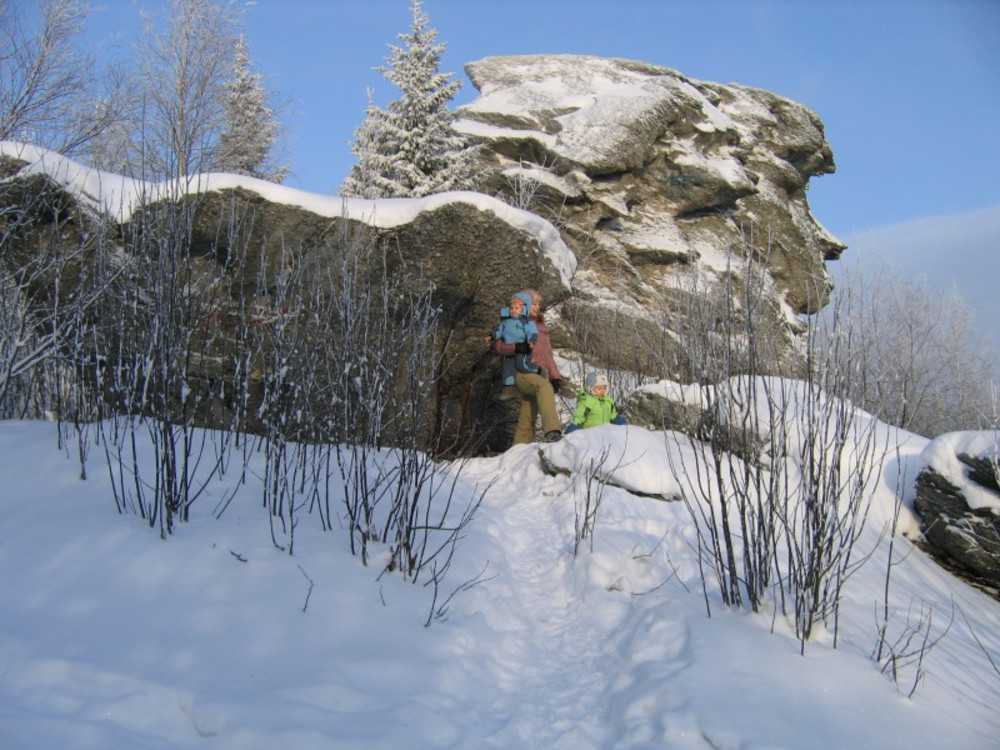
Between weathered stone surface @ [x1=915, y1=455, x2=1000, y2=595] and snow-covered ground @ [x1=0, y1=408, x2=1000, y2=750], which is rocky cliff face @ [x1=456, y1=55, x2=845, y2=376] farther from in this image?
snow-covered ground @ [x1=0, y1=408, x2=1000, y2=750]

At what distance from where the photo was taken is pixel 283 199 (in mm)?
5516

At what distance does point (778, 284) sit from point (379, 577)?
1516 centimetres

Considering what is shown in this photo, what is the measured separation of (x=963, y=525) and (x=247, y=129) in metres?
17.9

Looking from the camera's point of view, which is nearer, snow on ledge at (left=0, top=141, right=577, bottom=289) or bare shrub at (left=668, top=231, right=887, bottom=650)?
bare shrub at (left=668, top=231, right=887, bottom=650)

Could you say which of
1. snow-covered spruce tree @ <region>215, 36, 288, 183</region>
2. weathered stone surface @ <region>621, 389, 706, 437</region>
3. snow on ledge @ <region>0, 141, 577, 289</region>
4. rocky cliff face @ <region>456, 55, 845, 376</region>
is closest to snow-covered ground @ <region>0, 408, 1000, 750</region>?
snow on ledge @ <region>0, 141, 577, 289</region>

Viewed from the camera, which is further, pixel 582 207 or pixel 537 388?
pixel 582 207

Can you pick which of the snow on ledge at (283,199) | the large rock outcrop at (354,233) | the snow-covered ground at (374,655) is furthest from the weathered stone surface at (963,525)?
the snow on ledge at (283,199)

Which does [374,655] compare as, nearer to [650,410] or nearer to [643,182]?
[650,410]

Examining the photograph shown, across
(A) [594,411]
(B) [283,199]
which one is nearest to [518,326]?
(A) [594,411]

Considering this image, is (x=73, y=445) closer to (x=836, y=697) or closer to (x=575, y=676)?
(x=575, y=676)

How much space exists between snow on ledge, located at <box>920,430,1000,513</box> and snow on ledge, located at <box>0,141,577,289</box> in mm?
3715

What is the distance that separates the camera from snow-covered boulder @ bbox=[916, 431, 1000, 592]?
12.2 ft

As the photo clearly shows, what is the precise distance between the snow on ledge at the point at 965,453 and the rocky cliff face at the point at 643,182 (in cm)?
814

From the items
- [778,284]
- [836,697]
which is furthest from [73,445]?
[778,284]
